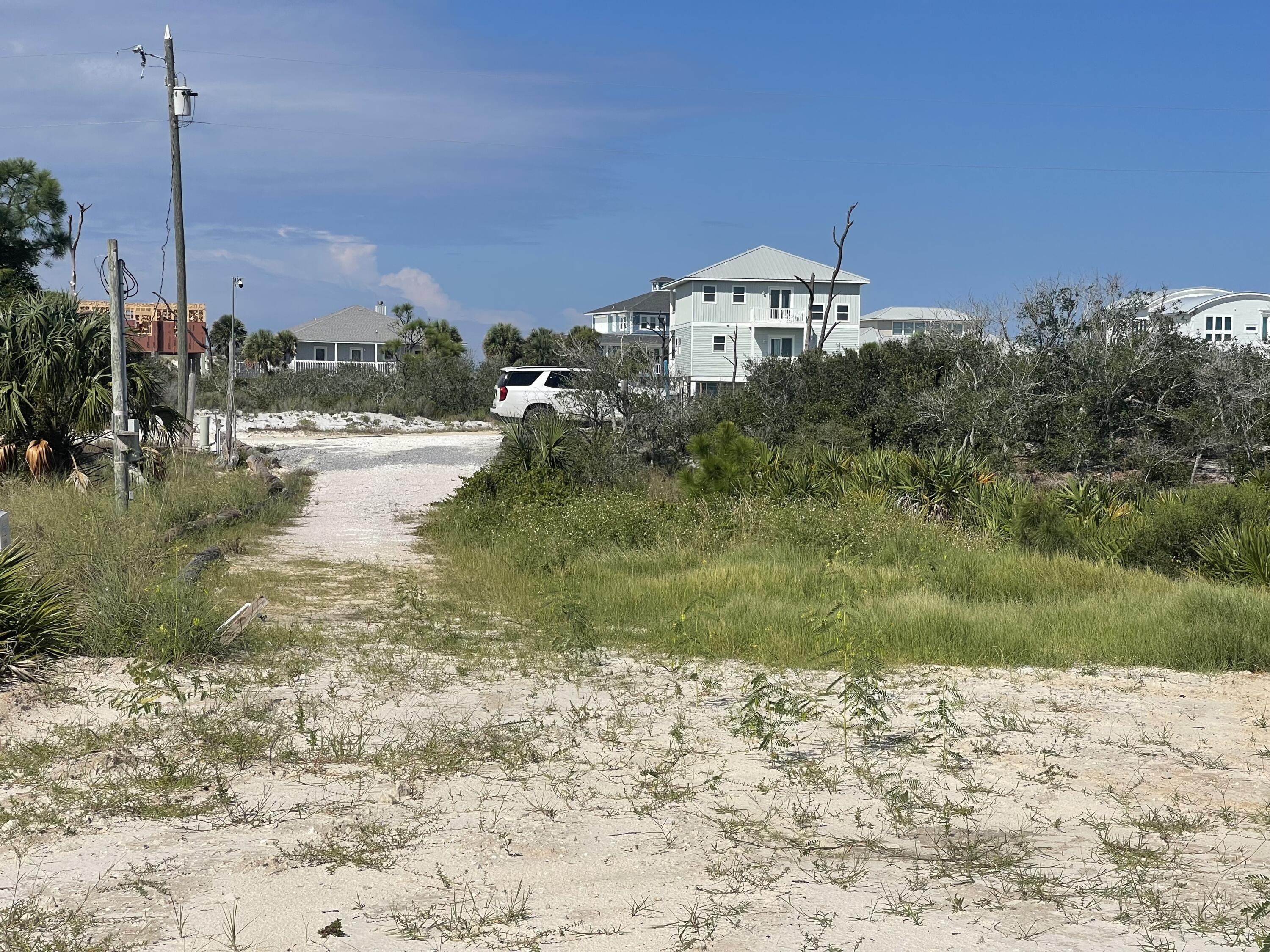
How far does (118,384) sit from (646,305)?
66289 mm

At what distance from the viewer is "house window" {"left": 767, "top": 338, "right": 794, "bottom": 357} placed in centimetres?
6147

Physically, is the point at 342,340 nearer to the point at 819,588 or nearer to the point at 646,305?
the point at 646,305

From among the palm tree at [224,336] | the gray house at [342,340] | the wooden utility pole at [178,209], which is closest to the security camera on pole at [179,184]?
the wooden utility pole at [178,209]

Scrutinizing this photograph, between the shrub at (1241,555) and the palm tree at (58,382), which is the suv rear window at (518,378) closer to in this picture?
the palm tree at (58,382)

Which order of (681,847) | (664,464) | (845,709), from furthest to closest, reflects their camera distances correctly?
(664,464) < (845,709) < (681,847)

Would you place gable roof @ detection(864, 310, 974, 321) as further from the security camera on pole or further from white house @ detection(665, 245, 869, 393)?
the security camera on pole

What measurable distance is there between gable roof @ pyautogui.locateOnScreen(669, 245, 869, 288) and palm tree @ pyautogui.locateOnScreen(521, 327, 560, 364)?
7.38 m

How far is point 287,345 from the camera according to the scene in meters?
68.0

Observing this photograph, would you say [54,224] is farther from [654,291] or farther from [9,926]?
[654,291]

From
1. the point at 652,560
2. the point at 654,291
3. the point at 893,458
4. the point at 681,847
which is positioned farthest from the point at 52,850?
the point at 654,291

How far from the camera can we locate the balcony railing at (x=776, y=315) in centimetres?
6094

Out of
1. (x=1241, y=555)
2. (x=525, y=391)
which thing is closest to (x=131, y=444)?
(x=1241, y=555)

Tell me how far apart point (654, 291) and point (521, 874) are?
79351mm

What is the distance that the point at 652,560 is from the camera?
12711 mm
